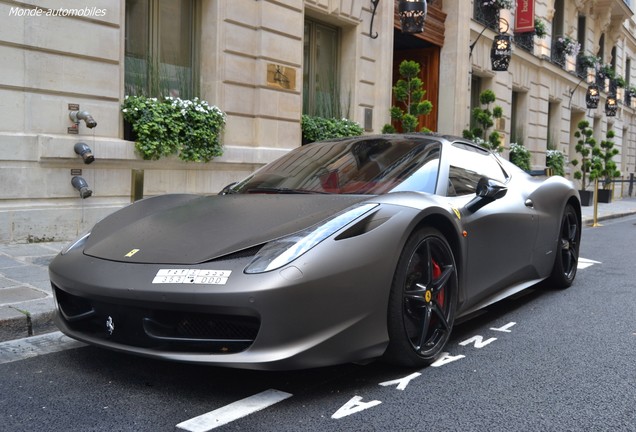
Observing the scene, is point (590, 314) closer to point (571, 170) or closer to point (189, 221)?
point (189, 221)

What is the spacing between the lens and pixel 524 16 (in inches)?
753

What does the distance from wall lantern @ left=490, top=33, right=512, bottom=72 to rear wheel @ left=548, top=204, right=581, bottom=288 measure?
12518 millimetres

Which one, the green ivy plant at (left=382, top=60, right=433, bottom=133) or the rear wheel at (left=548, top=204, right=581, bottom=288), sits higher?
the green ivy plant at (left=382, top=60, right=433, bottom=133)

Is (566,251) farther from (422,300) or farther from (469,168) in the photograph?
(422,300)

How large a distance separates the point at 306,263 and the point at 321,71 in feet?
33.5

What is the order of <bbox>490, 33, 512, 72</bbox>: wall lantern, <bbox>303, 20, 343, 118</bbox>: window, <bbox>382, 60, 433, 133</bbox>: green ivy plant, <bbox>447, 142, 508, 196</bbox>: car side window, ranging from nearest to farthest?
1. <bbox>447, 142, 508, 196</bbox>: car side window
2. <bbox>382, 60, 433, 133</bbox>: green ivy plant
3. <bbox>303, 20, 343, 118</bbox>: window
4. <bbox>490, 33, 512, 72</bbox>: wall lantern

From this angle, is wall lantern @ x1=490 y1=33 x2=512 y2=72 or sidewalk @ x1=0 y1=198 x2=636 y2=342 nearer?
sidewalk @ x1=0 y1=198 x2=636 y2=342

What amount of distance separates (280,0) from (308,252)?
28.2 ft

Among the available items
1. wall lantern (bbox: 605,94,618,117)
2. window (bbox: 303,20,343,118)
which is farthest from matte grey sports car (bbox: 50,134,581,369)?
wall lantern (bbox: 605,94,618,117)

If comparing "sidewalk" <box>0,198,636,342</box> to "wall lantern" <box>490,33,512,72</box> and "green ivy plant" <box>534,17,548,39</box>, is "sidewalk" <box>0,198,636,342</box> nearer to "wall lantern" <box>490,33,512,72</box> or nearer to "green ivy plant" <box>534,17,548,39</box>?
"wall lantern" <box>490,33,512,72</box>

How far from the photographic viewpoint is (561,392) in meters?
2.96

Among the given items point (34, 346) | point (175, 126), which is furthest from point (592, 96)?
point (34, 346)

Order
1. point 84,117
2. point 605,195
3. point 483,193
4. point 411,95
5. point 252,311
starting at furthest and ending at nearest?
point 605,195, point 411,95, point 84,117, point 483,193, point 252,311

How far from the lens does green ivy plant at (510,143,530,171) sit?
19.7m
